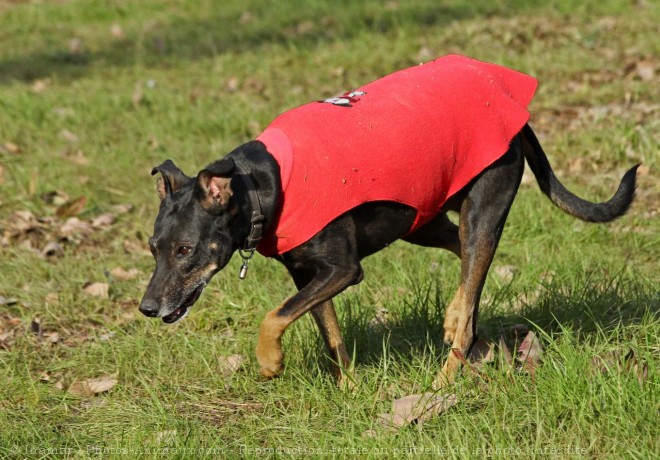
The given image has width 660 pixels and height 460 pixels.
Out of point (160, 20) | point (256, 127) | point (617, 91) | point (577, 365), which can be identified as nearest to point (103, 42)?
point (160, 20)

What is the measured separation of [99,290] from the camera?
19.8ft

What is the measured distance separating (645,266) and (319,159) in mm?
2416

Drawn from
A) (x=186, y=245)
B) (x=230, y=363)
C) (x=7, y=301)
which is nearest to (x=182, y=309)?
(x=186, y=245)

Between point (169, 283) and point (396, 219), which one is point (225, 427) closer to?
point (169, 283)

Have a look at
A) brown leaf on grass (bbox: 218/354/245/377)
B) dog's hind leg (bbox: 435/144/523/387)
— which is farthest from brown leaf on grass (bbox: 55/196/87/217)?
dog's hind leg (bbox: 435/144/523/387)

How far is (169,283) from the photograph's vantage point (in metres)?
4.27

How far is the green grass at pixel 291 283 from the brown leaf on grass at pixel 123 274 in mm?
58

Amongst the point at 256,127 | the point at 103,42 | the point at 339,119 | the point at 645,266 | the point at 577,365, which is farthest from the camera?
the point at 103,42

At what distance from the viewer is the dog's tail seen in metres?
4.83

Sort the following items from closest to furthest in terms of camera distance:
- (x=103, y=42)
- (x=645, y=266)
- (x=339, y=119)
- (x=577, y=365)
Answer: (x=577, y=365) < (x=339, y=119) < (x=645, y=266) < (x=103, y=42)

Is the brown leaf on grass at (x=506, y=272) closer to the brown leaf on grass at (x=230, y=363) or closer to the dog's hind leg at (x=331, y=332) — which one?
the dog's hind leg at (x=331, y=332)

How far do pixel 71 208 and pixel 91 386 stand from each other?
2616 mm

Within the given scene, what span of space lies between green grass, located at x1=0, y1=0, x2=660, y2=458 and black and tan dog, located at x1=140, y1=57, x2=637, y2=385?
33cm

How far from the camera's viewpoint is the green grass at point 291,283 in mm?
4062
